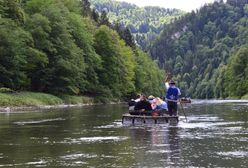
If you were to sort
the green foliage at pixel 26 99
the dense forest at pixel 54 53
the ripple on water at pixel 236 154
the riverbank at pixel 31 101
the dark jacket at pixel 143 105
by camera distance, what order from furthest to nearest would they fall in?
the dense forest at pixel 54 53, the green foliage at pixel 26 99, the riverbank at pixel 31 101, the dark jacket at pixel 143 105, the ripple on water at pixel 236 154

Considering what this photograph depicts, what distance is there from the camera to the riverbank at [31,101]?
5559 cm

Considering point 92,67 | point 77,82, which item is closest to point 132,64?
point 92,67

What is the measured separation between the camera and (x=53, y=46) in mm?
79438

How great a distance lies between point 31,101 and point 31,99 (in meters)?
0.67

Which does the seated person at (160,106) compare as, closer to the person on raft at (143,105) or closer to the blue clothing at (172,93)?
the blue clothing at (172,93)

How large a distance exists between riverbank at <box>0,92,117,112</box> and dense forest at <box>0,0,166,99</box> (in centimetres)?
225

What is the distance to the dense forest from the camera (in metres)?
66.5

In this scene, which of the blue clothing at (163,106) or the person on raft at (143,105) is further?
the blue clothing at (163,106)

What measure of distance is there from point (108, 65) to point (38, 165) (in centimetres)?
9153

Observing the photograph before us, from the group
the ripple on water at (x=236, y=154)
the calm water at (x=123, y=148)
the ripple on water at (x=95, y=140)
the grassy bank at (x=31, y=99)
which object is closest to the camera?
the calm water at (x=123, y=148)

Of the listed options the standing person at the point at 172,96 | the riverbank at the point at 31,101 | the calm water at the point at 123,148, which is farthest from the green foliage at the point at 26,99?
the calm water at the point at 123,148

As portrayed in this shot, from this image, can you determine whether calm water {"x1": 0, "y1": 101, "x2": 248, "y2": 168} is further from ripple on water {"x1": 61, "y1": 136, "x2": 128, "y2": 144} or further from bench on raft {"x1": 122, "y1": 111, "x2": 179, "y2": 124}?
bench on raft {"x1": 122, "y1": 111, "x2": 179, "y2": 124}

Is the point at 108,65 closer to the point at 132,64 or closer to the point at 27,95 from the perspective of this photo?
the point at 132,64

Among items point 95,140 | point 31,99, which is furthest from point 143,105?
point 31,99
